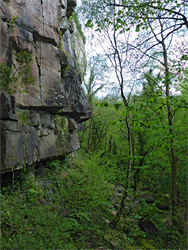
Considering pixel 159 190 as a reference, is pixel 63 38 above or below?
above

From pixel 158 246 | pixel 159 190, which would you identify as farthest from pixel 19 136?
pixel 159 190

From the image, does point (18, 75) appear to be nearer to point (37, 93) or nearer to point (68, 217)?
point (37, 93)

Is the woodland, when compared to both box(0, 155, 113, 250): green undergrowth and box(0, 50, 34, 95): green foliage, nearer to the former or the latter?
box(0, 155, 113, 250): green undergrowth

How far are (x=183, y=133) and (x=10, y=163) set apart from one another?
28.5 feet

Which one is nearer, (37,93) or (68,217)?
(68,217)

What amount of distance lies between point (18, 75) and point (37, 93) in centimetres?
115

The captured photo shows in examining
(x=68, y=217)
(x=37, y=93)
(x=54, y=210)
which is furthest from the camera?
(x=37, y=93)

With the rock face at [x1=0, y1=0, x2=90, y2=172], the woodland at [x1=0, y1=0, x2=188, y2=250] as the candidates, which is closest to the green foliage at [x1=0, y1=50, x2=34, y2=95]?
the rock face at [x1=0, y1=0, x2=90, y2=172]

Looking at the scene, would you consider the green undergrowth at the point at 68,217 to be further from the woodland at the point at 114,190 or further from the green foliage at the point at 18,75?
the green foliage at the point at 18,75

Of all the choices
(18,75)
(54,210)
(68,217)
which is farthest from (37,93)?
(68,217)

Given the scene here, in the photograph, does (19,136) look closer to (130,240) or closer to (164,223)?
(130,240)

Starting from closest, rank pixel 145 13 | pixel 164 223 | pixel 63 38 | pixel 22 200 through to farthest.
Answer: pixel 145 13, pixel 22 200, pixel 164 223, pixel 63 38

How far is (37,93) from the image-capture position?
320 inches

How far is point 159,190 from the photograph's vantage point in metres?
13.5
